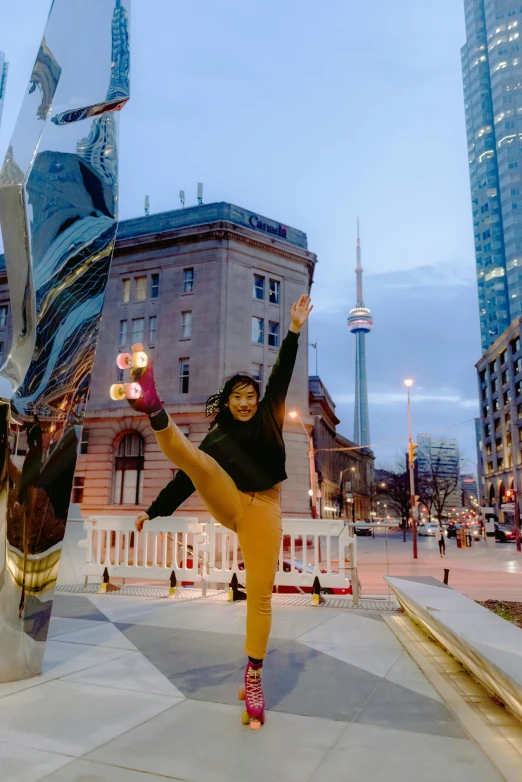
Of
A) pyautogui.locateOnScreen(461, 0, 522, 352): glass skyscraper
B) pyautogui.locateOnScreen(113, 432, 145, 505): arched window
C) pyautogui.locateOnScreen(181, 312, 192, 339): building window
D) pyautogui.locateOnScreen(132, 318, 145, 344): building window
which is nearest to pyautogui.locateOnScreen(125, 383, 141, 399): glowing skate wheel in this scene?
pyautogui.locateOnScreen(113, 432, 145, 505): arched window

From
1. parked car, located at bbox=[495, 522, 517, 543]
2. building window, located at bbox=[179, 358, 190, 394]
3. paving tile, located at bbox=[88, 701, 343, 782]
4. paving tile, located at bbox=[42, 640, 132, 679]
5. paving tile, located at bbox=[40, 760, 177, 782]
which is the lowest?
parked car, located at bbox=[495, 522, 517, 543]

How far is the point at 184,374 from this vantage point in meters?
33.5

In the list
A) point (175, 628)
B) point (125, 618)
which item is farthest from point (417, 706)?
point (125, 618)

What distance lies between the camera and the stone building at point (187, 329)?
32594 mm

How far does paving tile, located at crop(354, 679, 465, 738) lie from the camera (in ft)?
9.74

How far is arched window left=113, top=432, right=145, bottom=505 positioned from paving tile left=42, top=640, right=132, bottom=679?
28.6m

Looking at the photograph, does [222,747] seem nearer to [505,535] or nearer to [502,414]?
[505,535]

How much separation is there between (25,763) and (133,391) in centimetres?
182

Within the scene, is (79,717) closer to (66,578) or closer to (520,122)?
(66,578)

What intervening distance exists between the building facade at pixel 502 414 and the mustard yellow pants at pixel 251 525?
70083 mm

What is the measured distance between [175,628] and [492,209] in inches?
5016

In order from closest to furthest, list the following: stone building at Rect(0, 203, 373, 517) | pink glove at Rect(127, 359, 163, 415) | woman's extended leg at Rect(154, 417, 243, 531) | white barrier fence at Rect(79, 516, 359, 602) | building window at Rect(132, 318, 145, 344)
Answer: pink glove at Rect(127, 359, 163, 415), woman's extended leg at Rect(154, 417, 243, 531), white barrier fence at Rect(79, 516, 359, 602), stone building at Rect(0, 203, 373, 517), building window at Rect(132, 318, 145, 344)

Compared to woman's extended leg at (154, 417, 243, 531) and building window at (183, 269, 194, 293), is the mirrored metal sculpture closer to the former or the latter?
woman's extended leg at (154, 417, 243, 531)

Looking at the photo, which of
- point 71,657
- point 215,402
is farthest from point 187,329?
point 215,402
